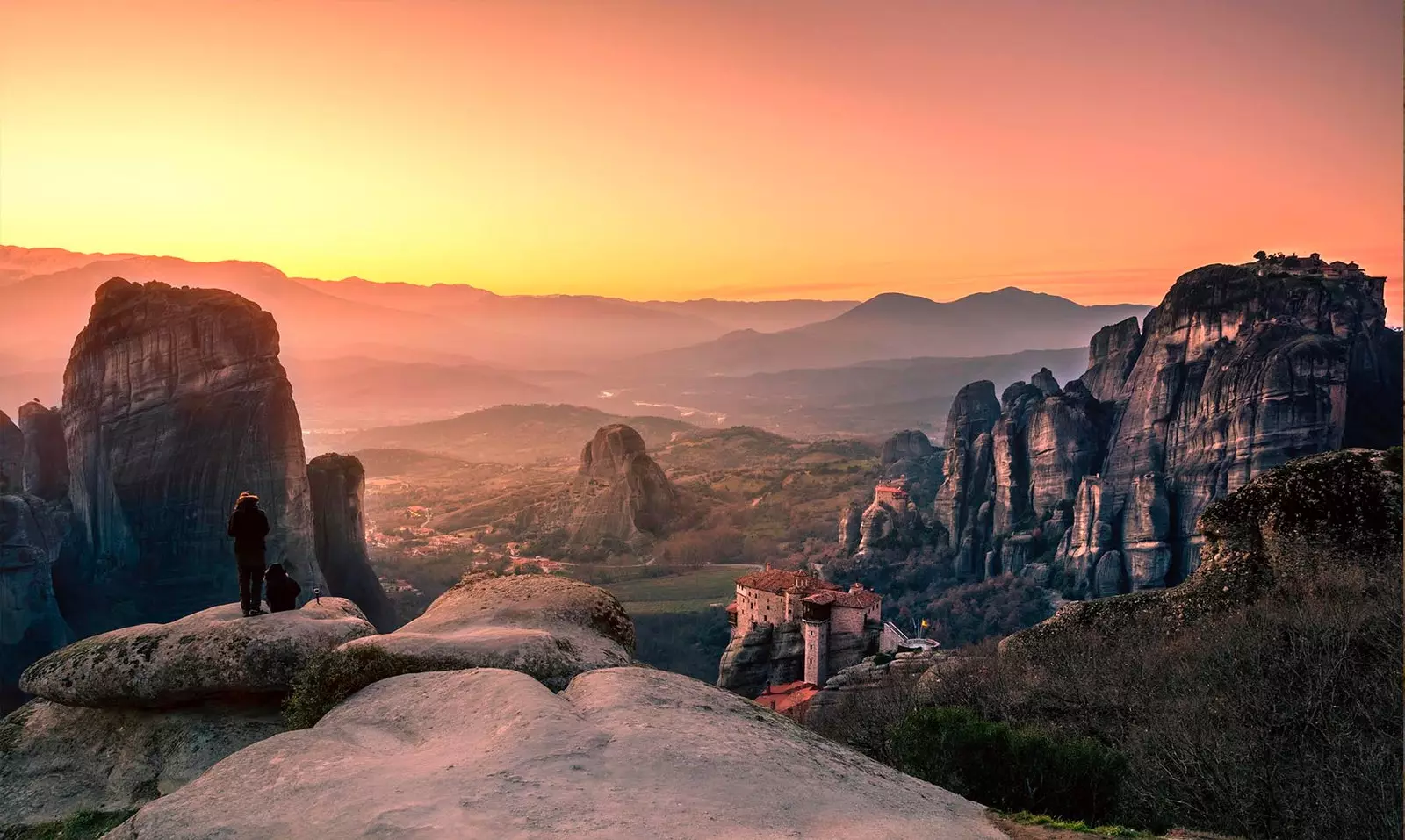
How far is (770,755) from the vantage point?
11094 mm

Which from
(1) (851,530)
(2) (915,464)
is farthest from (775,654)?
(2) (915,464)

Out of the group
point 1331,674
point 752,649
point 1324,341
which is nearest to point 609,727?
point 1331,674

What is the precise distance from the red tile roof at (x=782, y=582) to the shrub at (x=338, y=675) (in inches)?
1726

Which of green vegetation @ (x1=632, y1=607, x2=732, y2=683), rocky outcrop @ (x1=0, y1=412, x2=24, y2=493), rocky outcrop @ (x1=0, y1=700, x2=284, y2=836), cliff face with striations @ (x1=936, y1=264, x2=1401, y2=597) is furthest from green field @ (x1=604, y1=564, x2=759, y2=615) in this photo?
rocky outcrop @ (x1=0, y1=700, x2=284, y2=836)

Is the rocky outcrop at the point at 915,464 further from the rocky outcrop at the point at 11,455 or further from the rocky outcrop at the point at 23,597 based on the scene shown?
the rocky outcrop at the point at 11,455

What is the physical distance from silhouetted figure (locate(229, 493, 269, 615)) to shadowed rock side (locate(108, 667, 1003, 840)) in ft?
14.6

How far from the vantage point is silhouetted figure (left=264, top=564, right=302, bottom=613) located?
1661cm

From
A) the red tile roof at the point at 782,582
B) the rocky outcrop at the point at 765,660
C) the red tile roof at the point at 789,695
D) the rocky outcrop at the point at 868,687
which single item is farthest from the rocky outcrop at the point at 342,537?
the rocky outcrop at the point at 868,687

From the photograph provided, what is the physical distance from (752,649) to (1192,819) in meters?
39.3

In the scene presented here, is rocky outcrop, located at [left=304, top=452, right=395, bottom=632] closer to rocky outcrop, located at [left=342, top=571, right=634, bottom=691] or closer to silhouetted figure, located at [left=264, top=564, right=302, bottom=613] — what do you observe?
rocky outcrop, located at [left=342, top=571, right=634, bottom=691]

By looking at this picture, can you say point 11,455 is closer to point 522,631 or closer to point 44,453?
point 44,453

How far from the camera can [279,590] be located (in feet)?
54.7

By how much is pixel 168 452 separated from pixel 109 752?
47464 millimetres

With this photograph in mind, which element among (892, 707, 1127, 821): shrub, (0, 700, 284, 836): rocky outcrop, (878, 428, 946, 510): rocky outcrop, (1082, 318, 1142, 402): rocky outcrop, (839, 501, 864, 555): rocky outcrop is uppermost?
(1082, 318, 1142, 402): rocky outcrop
